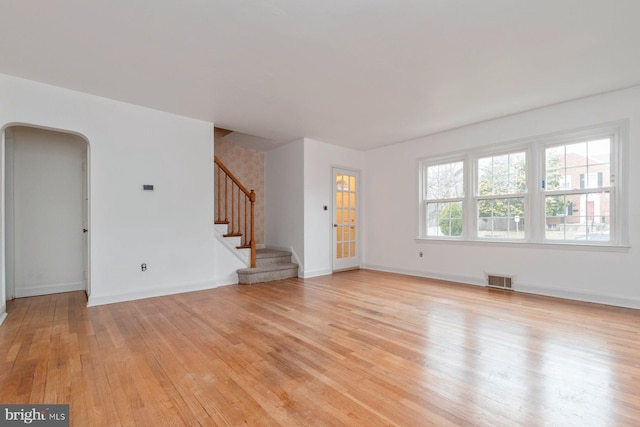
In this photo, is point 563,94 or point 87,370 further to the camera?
point 563,94

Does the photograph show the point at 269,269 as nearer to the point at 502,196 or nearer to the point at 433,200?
the point at 433,200

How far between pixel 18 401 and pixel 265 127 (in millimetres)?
4361

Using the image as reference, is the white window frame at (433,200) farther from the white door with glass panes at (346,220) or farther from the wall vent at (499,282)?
the white door with glass panes at (346,220)

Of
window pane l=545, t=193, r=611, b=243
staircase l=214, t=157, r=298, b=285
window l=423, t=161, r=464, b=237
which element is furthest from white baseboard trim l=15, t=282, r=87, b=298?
window pane l=545, t=193, r=611, b=243

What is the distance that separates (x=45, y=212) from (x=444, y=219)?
6539 millimetres

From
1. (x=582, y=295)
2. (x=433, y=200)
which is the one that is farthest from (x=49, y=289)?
(x=582, y=295)

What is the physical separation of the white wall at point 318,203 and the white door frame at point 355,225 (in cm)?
5

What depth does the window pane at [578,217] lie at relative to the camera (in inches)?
155

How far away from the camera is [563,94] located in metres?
3.85

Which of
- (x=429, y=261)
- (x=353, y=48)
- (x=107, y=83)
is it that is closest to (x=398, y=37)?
(x=353, y=48)

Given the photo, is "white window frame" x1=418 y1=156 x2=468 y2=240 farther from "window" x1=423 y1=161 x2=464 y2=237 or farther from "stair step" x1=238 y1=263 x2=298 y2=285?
"stair step" x1=238 y1=263 x2=298 y2=285

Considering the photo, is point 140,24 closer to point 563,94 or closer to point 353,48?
point 353,48

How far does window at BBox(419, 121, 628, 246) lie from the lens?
3.90m

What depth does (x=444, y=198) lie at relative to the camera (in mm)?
5598
